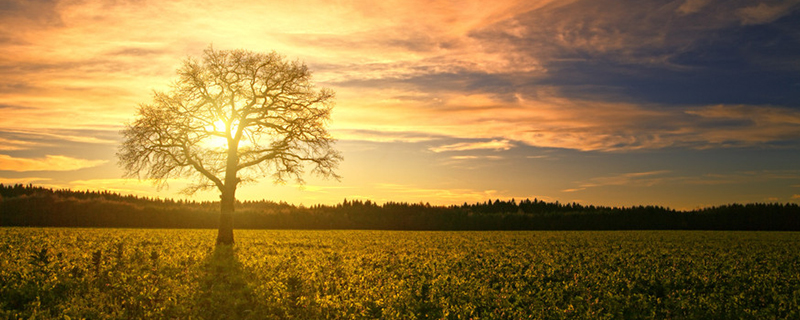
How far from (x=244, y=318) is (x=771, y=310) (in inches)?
592

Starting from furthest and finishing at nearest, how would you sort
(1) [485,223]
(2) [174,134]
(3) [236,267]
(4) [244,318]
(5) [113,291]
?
(1) [485,223] < (2) [174,134] < (3) [236,267] < (5) [113,291] < (4) [244,318]

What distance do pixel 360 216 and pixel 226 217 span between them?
183ft

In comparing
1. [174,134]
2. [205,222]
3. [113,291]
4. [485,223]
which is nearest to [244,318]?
[113,291]

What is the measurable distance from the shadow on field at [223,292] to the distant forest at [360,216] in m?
57.7

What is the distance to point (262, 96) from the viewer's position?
36438mm

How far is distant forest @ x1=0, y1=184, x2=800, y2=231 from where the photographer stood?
7400 centimetres

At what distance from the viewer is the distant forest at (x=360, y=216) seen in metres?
74.0

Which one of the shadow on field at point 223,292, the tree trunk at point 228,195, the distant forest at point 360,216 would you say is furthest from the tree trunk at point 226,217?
the distant forest at point 360,216

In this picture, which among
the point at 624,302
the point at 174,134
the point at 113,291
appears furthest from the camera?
the point at 174,134

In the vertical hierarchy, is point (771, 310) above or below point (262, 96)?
below

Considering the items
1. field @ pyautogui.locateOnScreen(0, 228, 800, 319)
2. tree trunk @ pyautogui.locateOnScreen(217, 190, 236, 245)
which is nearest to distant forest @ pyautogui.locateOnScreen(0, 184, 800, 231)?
tree trunk @ pyautogui.locateOnScreen(217, 190, 236, 245)

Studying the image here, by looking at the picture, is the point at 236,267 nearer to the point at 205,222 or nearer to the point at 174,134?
the point at 174,134

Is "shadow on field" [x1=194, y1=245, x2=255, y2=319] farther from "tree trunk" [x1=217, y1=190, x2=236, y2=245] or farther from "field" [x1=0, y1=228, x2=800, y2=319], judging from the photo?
"tree trunk" [x1=217, y1=190, x2=236, y2=245]

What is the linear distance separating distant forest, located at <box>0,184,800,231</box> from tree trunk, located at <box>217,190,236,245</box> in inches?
1828
